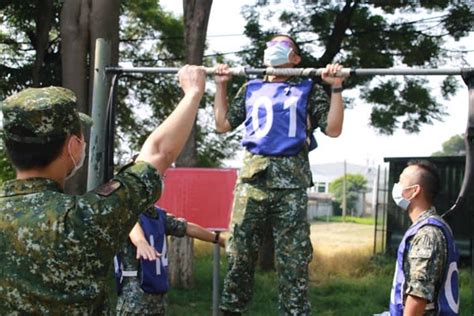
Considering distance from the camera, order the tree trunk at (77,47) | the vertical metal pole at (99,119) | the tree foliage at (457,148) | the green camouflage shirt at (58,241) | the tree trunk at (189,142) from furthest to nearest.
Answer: the tree foliage at (457,148), the tree trunk at (189,142), the tree trunk at (77,47), the vertical metal pole at (99,119), the green camouflage shirt at (58,241)

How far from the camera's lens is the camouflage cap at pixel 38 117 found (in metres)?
1.66

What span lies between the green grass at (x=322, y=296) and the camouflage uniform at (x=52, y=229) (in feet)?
16.5

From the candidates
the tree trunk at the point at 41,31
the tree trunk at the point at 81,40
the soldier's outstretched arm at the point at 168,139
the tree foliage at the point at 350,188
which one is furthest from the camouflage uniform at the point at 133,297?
the tree foliage at the point at 350,188

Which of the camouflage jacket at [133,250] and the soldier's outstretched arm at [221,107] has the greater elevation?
the soldier's outstretched arm at [221,107]

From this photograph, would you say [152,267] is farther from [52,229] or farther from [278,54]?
[52,229]

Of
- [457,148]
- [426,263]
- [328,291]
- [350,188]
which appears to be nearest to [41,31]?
[328,291]

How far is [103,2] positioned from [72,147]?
15.5ft

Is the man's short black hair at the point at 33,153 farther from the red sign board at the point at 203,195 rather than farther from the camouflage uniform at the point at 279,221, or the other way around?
the red sign board at the point at 203,195

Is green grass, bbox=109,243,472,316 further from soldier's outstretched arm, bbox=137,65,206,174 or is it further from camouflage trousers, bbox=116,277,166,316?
soldier's outstretched arm, bbox=137,65,206,174

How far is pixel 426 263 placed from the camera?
274 centimetres

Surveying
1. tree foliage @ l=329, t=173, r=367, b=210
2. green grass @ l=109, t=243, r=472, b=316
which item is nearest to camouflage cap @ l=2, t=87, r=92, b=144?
green grass @ l=109, t=243, r=472, b=316

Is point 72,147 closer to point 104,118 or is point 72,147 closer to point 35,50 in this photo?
point 104,118

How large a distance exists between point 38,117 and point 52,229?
0.87 ft

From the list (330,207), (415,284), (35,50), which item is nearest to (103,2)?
(35,50)
